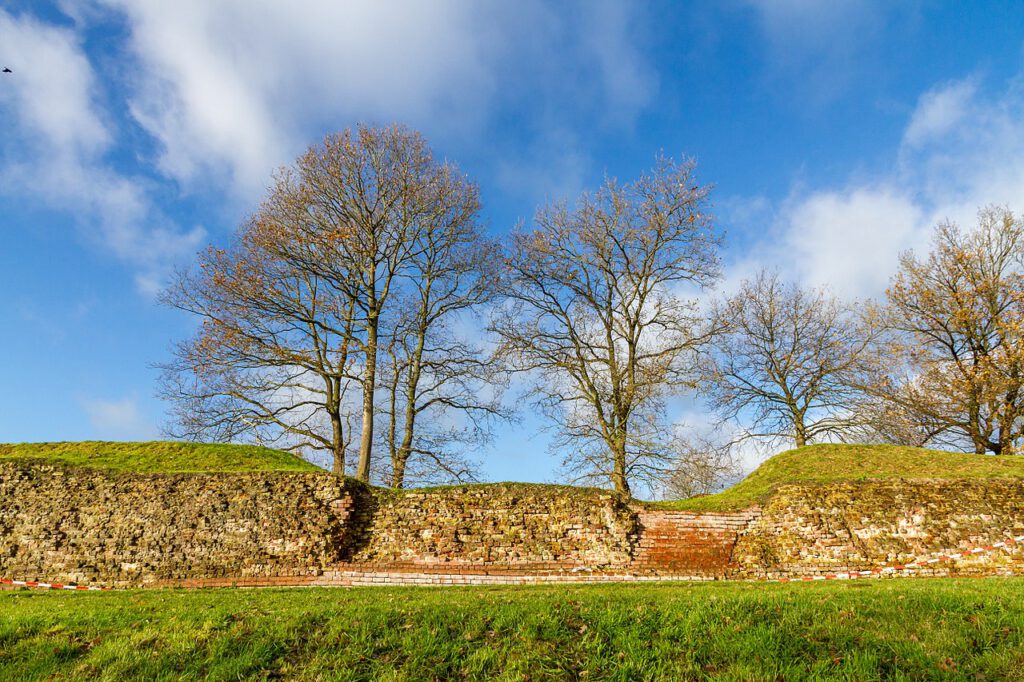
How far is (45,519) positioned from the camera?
15.0m

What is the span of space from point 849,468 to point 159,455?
71.8 ft

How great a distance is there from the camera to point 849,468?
1853 cm

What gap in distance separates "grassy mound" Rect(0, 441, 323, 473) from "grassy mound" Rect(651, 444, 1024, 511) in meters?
12.0

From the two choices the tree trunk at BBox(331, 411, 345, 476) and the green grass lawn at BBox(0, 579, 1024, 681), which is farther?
the tree trunk at BBox(331, 411, 345, 476)

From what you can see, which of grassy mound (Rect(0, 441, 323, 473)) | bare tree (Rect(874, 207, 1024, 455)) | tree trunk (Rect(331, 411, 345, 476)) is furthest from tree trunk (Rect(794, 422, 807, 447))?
grassy mound (Rect(0, 441, 323, 473))

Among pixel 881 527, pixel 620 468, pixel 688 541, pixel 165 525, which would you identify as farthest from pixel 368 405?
pixel 881 527

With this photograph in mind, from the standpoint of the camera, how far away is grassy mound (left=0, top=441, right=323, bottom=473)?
17.0 m

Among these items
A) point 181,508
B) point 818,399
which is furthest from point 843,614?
point 818,399

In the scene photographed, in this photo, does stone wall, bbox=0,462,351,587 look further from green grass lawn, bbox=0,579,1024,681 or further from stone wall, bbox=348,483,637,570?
green grass lawn, bbox=0,579,1024,681

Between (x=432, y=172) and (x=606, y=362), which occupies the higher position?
(x=432, y=172)

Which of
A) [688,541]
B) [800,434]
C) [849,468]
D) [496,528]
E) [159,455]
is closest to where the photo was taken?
[688,541]

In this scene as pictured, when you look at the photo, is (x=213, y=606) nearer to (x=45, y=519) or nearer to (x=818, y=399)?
(x=45, y=519)

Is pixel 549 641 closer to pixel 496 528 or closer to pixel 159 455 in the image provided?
pixel 496 528

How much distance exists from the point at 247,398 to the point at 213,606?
14.3m
